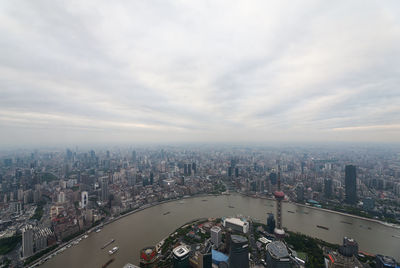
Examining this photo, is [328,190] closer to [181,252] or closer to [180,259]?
[181,252]

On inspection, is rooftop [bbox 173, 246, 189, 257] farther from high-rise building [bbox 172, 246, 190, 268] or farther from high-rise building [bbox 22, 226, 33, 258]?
high-rise building [bbox 22, 226, 33, 258]

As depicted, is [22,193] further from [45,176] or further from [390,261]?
[390,261]

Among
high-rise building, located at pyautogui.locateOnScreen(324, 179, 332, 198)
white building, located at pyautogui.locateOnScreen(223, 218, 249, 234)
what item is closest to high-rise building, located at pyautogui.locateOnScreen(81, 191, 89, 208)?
white building, located at pyautogui.locateOnScreen(223, 218, 249, 234)

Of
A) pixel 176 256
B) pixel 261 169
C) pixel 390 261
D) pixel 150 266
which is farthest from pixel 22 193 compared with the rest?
pixel 261 169

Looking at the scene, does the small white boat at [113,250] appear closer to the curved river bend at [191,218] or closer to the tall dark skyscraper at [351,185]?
the curved river bend at [191,218]

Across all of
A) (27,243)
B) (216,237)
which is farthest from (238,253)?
(27,243)

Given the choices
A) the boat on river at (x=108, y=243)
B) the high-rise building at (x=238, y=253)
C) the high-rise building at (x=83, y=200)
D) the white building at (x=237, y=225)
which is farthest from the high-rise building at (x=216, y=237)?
the high-rise building at (x=83, y=200)
